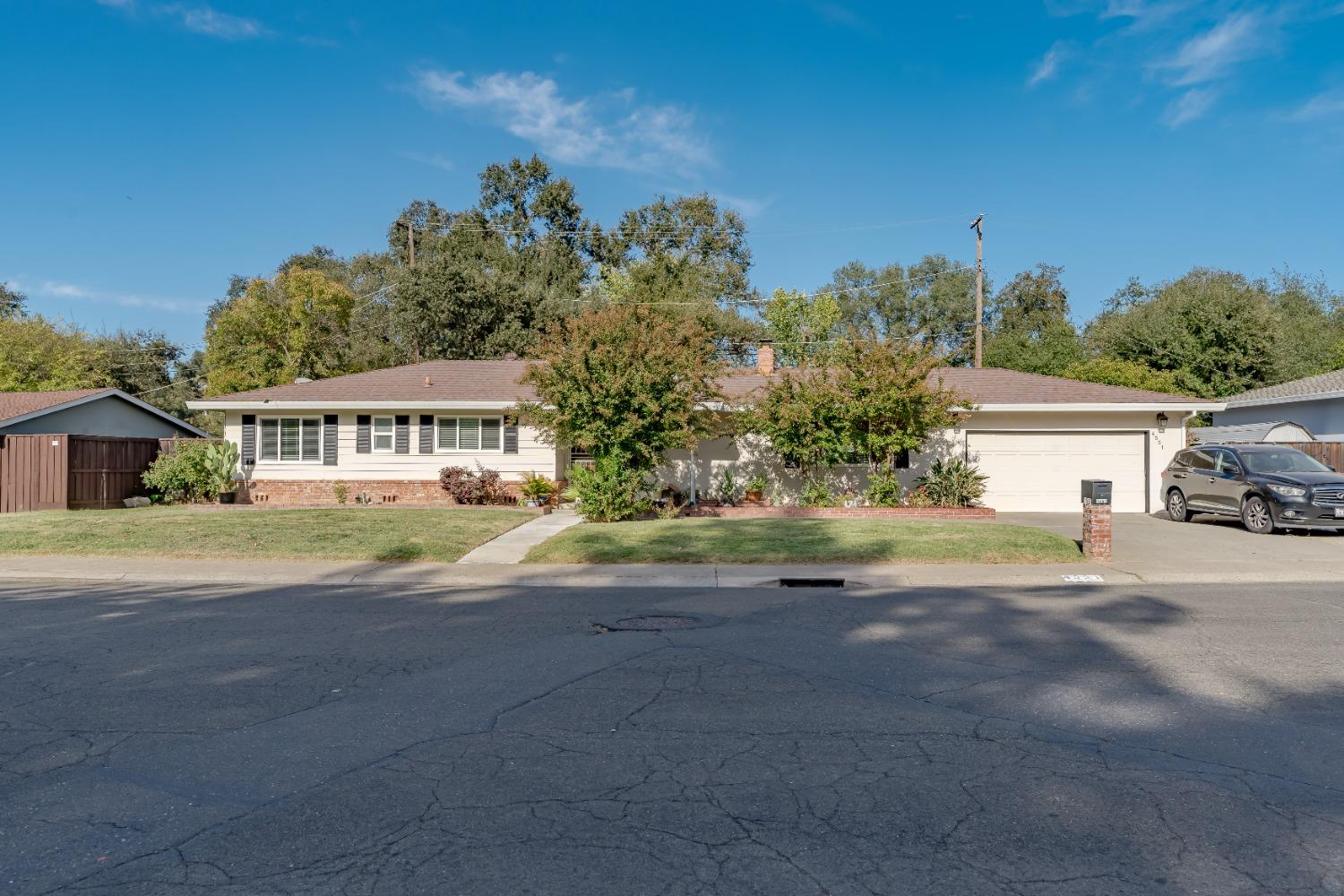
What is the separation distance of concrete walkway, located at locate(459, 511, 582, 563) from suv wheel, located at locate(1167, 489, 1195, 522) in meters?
13.4

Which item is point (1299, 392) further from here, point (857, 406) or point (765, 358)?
point (857, 406)

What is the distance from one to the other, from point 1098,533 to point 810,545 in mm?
4355

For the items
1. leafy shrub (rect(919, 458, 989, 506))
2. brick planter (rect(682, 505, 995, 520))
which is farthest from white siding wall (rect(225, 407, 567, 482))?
leafy shrub (rect(919, 458, 989, 506))

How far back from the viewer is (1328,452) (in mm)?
23562

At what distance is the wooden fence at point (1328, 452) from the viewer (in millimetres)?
23344

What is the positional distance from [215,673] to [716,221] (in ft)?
154

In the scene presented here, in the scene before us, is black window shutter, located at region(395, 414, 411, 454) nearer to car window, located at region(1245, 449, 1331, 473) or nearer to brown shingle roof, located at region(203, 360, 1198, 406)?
brown shingle roof, located at region(203, 360, 1198, 406)

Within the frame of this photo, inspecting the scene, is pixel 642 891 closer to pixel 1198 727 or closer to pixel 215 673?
pixel 1198 727

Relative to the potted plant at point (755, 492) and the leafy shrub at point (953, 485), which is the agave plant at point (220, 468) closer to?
the potted plant at point (755, 492)

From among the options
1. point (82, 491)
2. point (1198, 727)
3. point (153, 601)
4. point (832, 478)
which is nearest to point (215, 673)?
point (153, 601)

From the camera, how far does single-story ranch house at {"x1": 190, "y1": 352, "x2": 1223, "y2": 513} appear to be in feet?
76.8

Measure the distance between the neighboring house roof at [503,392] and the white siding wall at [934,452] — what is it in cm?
50

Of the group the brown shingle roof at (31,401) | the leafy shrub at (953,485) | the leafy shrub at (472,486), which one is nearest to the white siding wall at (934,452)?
the leafy shrub at (953,485)

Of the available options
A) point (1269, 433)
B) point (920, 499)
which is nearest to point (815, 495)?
point (920, 499)
